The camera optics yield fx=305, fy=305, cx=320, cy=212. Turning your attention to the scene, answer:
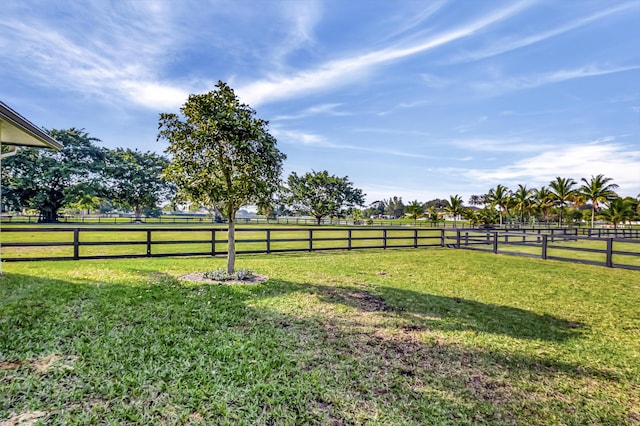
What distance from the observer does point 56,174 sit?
109 feet

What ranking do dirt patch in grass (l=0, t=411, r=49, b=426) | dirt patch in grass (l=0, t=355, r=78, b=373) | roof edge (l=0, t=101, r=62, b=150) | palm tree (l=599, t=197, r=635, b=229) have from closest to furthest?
dirt patch in grass (l=0, t=411, r=49, b=426), dirt patch in grass (l=0, t=355, r=78, b=373), roof edge (l=0, t=101, r=62, b=150), palm tree (l=599, t=197, r=635, b=229)

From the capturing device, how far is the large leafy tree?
32.4 meters

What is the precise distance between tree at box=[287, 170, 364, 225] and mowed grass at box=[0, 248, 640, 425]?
42831 millimetres

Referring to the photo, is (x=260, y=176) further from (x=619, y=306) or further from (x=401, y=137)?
(x=401, y=137)

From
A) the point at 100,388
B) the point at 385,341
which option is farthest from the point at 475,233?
the point at 100,388

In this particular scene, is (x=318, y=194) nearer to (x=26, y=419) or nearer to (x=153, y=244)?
(x=153, y=244)

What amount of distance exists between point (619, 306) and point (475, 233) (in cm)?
1044

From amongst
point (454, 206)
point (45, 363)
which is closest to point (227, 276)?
point (45, 363)

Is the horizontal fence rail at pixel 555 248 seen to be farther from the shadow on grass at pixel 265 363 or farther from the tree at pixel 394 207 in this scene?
the tree at pixel 394 207

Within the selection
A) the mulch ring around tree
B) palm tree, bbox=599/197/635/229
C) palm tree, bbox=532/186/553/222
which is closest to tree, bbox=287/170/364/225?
palm tree, bbox=532/186/553/222

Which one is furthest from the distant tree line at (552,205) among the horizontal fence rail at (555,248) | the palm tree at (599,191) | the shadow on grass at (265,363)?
the shadow on grass at (265,363)

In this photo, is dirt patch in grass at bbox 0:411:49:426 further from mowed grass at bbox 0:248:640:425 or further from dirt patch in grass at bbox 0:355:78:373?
dirt patch in grass at bbox 0:355:78:373

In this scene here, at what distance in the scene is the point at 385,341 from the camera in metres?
3.75

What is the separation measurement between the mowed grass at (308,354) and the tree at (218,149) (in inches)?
80.8
